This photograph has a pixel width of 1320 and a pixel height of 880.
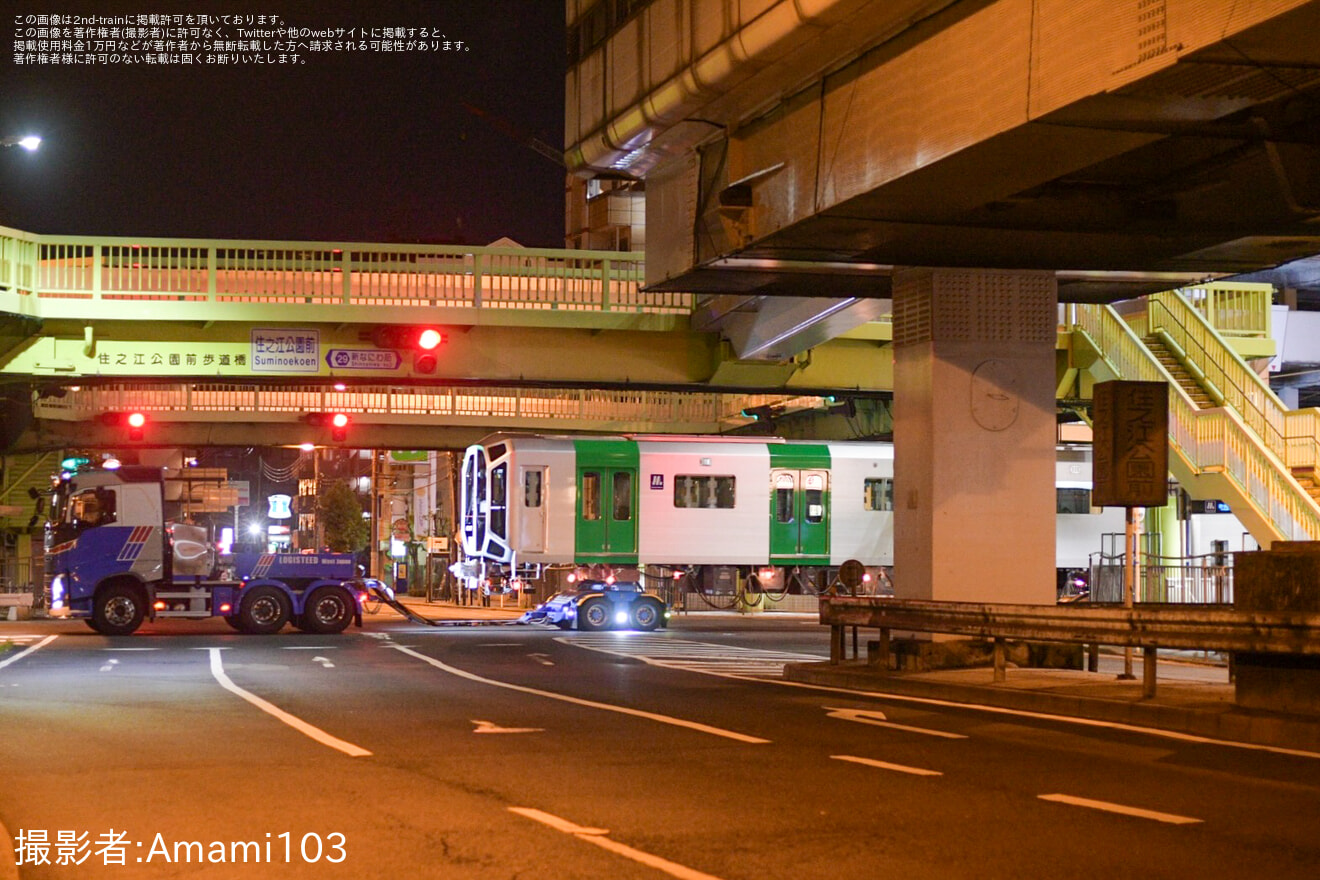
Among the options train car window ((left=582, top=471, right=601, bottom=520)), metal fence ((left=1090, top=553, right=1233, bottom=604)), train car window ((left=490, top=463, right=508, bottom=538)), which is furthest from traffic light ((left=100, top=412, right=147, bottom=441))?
metal fence ((left=1090, top=553, right=1233, bottom=604))

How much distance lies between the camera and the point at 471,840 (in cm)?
775

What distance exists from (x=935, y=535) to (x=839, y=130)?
5321 millimetres

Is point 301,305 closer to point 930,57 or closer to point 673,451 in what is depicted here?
point 673,451

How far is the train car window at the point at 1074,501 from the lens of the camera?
3903 centimetres

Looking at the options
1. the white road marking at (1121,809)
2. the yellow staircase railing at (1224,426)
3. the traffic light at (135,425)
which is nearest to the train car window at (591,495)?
the traffic light at (135,425)

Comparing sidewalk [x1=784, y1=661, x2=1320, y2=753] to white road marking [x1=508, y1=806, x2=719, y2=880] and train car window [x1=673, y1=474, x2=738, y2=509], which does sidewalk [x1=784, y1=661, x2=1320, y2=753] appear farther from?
train car window [x1=673, y1=474, x2=738, y2=509]

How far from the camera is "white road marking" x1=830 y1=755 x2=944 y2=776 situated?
996 cm

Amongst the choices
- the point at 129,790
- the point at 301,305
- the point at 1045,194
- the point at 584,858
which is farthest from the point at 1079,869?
the point at 301,305

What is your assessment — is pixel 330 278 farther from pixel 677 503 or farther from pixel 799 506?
pixel 799 506

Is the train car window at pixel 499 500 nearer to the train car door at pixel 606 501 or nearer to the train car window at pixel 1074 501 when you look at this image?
the train car door at pixel 606 501

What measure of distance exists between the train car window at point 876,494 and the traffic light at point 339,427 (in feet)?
39.3

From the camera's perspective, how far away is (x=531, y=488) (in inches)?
1309

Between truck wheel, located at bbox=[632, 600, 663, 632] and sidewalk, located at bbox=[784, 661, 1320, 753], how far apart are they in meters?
13.6

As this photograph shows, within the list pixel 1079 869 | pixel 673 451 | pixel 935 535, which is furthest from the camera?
pixel 673 451
